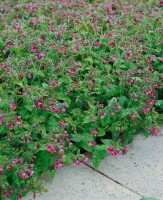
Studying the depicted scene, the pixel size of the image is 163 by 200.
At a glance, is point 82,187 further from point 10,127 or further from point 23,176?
point 10,127

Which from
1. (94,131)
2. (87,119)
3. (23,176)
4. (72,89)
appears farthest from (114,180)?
(72,89)

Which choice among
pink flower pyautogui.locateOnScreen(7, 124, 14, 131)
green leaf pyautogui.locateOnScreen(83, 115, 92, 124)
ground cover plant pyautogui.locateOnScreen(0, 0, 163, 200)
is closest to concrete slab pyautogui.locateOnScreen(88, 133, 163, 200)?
ground cover plant pyautogui.locateOnScreen(0, 0, 163, 200)

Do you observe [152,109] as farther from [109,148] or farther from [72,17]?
[72,17]

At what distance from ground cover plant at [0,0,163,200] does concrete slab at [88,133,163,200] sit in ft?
0.36

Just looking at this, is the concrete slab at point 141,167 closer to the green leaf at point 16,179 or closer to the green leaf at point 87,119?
the green leaf at point 87,119

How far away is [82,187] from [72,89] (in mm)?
975

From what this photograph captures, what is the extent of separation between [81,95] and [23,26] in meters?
1.55

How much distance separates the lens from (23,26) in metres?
5.50

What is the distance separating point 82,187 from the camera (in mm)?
3711

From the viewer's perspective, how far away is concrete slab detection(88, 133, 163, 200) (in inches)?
149

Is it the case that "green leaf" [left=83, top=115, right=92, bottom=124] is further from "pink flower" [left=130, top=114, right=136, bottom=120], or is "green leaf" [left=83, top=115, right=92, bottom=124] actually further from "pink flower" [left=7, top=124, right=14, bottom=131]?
"pink flower" [left=7, top=124, right=14, bottom=131]

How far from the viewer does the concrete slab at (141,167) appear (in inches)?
149

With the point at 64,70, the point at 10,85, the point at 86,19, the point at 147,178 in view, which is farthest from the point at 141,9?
the point at 147,178

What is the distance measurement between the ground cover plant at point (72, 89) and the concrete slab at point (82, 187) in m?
0.11
